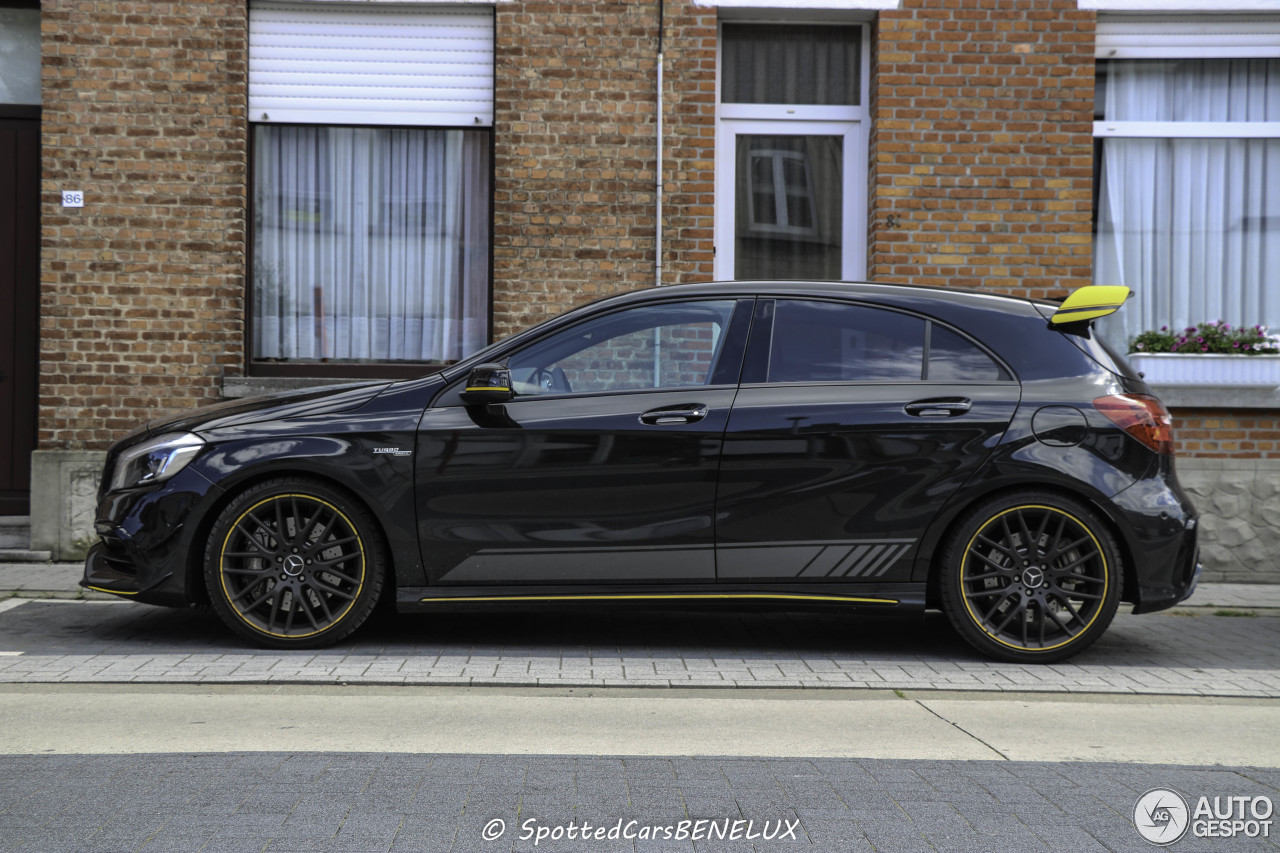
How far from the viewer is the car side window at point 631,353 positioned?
18.1ft

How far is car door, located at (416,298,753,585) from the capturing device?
5375mm

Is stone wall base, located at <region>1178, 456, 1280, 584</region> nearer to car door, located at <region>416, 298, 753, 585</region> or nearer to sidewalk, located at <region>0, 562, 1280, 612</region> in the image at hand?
sidewalk, located at <region>0, 562, 1280, 612</region>

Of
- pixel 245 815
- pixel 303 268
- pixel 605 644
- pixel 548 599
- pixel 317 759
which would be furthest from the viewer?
pixel 303 268

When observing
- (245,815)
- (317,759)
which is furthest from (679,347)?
(245,815)

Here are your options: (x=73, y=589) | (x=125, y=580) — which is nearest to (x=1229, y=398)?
(x=125, y=580)

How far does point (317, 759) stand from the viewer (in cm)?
381

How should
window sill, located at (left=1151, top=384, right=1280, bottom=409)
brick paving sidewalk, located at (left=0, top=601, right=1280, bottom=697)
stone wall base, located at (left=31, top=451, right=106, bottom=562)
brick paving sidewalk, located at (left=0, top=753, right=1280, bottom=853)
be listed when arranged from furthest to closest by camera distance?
window sill, located at (left=1151, top=384, right=1280, bottom=409)
stone wall base, located at (left=31, top=451, right=106, bottom=562)
brick paving sidewalk, located at (left=0, top=601, right=1280, bottom=697)
brick paving sidewalk, located at (left=0, top=753, right=1280, bottom=853)

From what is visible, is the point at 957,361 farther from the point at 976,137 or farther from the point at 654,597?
the point at 976,137

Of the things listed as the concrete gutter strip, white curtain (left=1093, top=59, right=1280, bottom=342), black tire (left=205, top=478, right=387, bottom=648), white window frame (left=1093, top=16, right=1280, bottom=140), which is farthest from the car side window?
white window frame (left=1093, top=16, right=1280, bottom=140)

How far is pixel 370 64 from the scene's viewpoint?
9.19 m

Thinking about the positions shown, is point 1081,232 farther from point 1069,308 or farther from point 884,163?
point 1069,308

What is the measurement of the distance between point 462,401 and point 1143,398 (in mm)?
3129

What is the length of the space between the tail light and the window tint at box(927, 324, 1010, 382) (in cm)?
47

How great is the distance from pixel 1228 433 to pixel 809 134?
3.87 m
